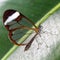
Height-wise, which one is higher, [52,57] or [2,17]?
[2,17]

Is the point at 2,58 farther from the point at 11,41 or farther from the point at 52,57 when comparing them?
the point at 52,57

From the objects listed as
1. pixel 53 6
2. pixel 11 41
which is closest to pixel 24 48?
pixel 11 41
